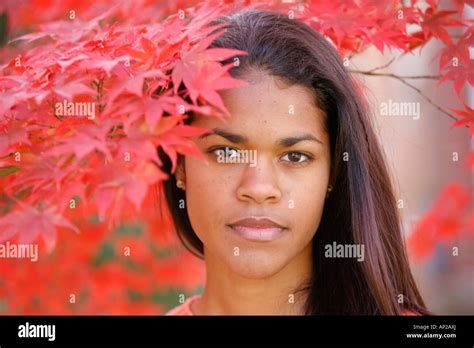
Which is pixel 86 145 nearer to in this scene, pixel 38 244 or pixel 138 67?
pixel 138 67

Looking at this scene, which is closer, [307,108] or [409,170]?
[307,108]

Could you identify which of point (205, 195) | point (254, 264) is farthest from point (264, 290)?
point (205, 195)

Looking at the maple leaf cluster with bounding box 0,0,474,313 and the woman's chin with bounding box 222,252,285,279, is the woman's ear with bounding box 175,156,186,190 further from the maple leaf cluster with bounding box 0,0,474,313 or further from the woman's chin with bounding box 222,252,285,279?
the woman's chin with bounding box 222,252,285,279

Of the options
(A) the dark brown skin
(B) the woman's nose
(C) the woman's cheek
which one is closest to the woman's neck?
(A) the dark brown skin

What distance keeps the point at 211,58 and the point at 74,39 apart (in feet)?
1.48

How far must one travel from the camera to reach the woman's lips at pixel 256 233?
4.63ft

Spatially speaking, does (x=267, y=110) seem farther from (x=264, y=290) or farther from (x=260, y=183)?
(x=264, y=290)

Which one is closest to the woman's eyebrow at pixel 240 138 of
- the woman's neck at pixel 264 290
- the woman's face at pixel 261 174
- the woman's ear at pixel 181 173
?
the woman's face at pixel 261 174

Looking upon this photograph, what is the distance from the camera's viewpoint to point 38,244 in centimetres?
228

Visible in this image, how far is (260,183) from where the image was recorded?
1362 millimetres

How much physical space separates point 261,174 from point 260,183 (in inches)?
0.8

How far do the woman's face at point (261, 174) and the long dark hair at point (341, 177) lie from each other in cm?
4

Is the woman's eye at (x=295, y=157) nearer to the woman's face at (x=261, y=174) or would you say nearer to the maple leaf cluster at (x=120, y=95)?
the woman's face at (x=261, y=174)
